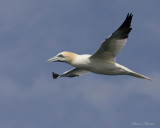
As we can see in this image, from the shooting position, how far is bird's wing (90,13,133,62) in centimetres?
2255

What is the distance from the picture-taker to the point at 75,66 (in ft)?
78.0

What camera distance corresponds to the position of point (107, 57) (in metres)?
23.4

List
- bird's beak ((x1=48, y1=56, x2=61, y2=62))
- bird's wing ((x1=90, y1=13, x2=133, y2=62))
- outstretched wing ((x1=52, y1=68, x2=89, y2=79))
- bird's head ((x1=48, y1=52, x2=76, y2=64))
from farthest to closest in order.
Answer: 1. outstretched wing ((x1=52, y1=68, x2=89, y2=79))
2. bird's beak ((x1=48, y1=56, x2=61, y2=62))
3. bird's head ((x1=48, y1=52, x2=76, y2=64))
4. bird's wing ((x1=90, y1=13, x2=133, y2=62))

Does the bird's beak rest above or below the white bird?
above

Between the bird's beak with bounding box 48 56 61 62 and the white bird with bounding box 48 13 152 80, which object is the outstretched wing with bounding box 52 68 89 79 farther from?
the white bird with bounding box 48 13 152 80

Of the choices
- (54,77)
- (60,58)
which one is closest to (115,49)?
(60,58)

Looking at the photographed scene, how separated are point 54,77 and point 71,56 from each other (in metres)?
3.04

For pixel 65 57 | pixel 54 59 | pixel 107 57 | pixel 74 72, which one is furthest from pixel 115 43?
pixel 74 72

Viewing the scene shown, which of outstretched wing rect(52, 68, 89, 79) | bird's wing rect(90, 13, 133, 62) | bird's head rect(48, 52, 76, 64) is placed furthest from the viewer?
outstretched wing rect(52, 68, 89, 79)

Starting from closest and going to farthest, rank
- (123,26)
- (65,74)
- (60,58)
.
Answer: (123,26) < (60,58) < (65,74)

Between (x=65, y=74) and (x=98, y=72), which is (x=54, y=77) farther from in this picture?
(x=98, y=72)

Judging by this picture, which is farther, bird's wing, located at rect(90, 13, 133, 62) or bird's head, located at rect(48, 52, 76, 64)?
bird's head, located at rect(48, 52, 76, 64)

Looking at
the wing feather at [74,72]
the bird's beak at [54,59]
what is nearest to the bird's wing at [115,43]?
the bird's beak at [54,59]

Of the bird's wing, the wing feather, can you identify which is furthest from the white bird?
the wing feather
